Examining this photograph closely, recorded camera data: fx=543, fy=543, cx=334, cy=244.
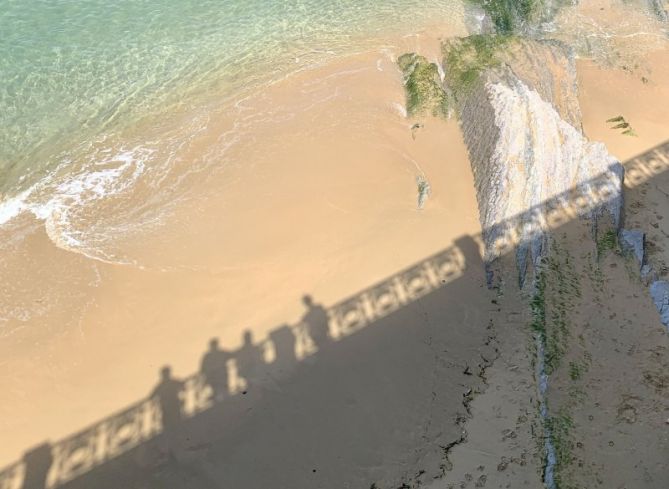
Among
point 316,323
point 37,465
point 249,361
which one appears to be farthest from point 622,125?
point 37,465

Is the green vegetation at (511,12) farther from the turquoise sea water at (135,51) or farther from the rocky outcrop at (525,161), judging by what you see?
the rocky outcrop at (525,161)

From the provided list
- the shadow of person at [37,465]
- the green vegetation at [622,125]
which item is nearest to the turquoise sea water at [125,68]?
the shadow of person at [37,465]

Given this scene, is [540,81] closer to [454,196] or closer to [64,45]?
[454,196]

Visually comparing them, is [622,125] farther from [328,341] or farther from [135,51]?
[135,51]

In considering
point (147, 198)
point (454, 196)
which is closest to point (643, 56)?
point (454, 196)

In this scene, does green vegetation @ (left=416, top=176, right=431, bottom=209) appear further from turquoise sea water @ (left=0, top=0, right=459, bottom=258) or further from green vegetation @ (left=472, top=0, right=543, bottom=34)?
green vegetation @ (left=472, top=0, right=543, bottom=34)
